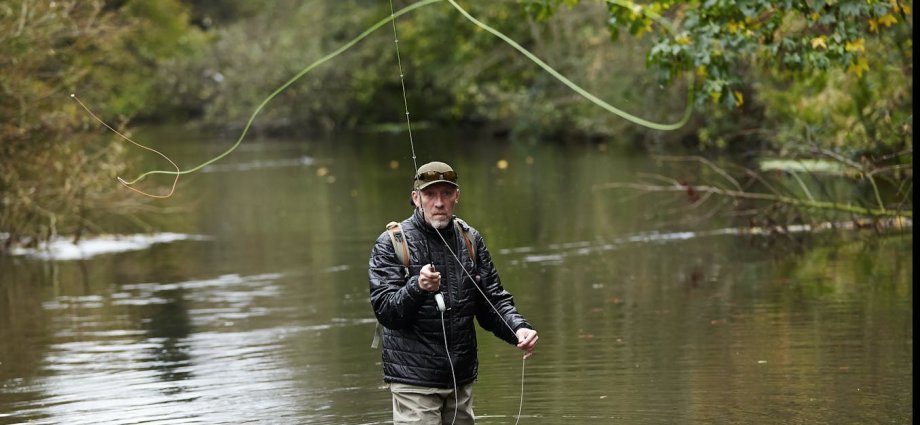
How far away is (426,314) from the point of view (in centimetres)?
620

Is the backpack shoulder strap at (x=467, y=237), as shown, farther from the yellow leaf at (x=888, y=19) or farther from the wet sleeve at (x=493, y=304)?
the yellow leaf at (x=888, y=19)

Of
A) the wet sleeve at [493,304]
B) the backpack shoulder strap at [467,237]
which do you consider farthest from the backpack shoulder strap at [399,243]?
the wet sleeve at [493,304]

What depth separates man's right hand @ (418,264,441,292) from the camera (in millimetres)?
5918

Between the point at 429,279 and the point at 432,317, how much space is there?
34cm

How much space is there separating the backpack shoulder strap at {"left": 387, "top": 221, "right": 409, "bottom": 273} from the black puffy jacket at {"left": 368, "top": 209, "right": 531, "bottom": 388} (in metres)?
0.02

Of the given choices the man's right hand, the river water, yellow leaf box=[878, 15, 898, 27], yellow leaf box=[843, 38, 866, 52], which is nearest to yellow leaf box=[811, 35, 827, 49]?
yellow leaf box=[843, 38, 866, 52]

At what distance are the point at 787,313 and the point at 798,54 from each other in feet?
7.07

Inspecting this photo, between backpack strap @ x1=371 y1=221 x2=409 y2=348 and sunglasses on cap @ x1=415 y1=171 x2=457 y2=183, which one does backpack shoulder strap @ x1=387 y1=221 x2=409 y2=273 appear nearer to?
backpack strap @ x1=371 y1=221 x2=409 y2=348

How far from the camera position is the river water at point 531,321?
9.22 meters

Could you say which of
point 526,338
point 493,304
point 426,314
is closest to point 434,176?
point 426,314

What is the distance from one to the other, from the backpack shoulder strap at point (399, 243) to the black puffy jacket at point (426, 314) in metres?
0.02

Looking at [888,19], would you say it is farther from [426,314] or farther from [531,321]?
[426,314]

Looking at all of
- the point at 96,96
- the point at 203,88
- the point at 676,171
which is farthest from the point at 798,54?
the point at 203,88

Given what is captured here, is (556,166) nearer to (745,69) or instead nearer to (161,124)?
(745,69)
